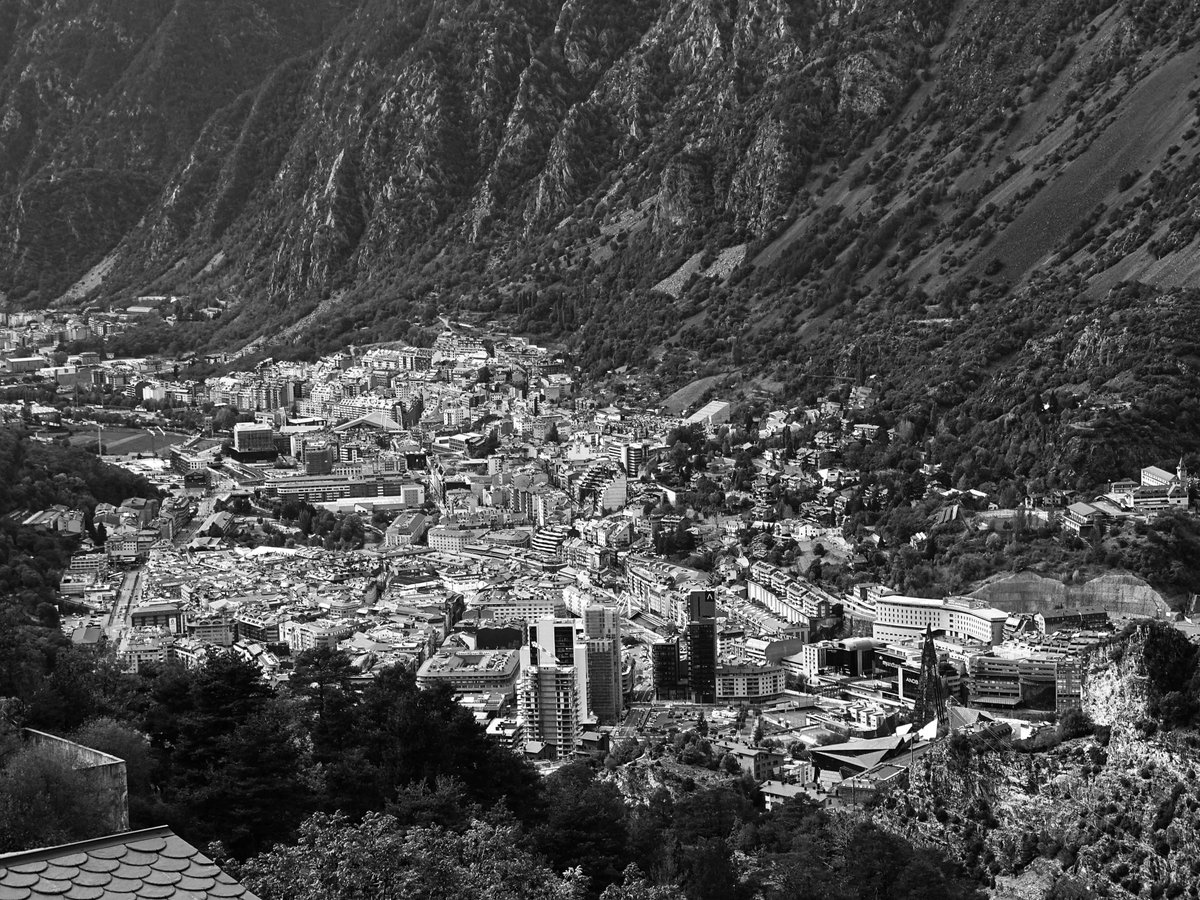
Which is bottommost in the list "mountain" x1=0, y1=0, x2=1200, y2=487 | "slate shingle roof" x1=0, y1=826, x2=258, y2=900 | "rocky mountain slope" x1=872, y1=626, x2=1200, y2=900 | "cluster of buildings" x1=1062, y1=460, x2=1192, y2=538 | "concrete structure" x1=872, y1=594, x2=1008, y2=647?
"rocky mountain slope" x1=872, y1=626, x2=1200, y2=900

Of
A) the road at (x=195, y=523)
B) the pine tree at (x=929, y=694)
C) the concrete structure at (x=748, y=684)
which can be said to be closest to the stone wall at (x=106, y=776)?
the pine tree at (x=929, y=694)

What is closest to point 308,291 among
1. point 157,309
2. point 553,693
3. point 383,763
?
point 157,309

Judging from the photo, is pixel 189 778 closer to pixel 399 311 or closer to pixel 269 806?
pixel 269 806

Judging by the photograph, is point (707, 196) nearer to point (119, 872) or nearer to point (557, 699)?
point (557, 699)

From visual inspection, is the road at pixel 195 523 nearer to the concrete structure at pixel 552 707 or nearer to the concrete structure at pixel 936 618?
the concrete structure at pixel 936 618

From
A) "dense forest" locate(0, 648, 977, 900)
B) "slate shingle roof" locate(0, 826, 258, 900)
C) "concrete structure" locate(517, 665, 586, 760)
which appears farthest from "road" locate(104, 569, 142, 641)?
"slate shingle roof" locate(0, 826, 258, 900)

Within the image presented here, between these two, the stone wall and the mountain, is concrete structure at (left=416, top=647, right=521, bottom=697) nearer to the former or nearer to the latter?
the mountain
